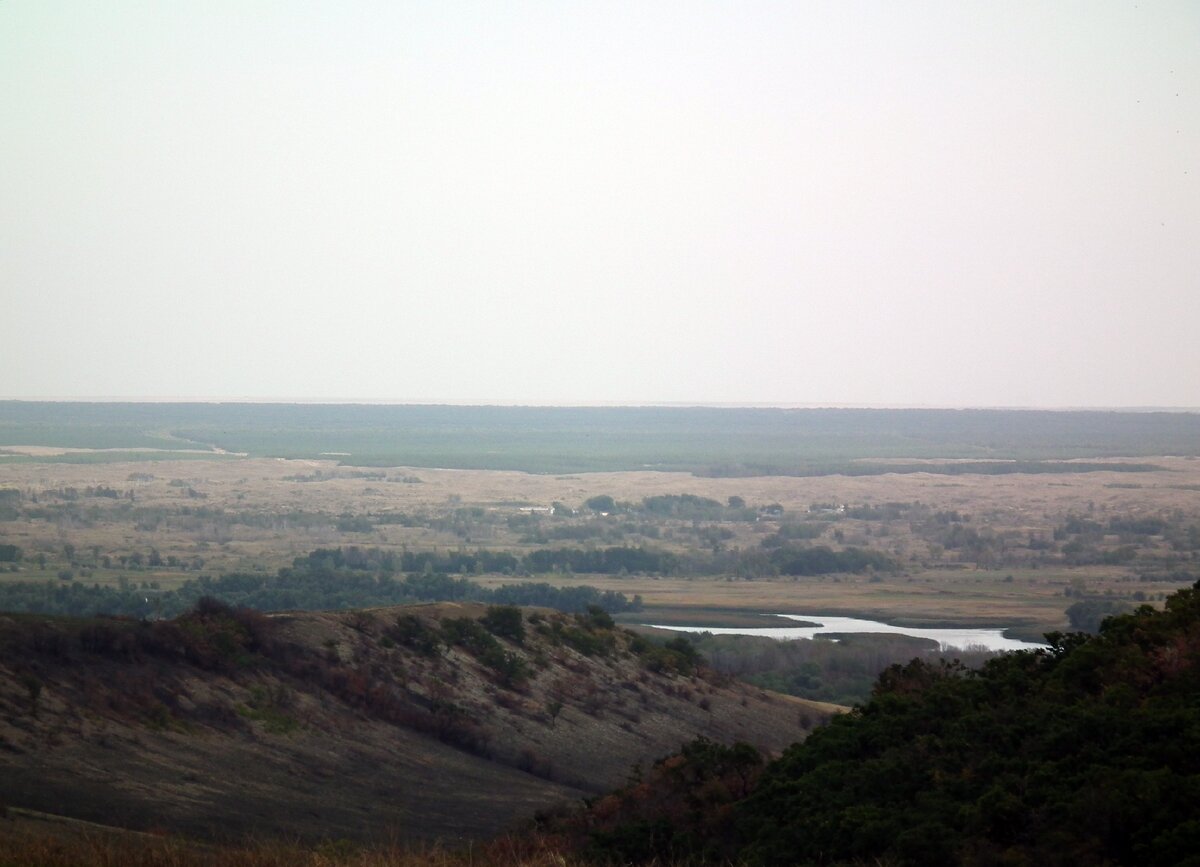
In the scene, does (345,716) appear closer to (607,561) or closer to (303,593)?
(303,593)

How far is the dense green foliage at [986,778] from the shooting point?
1132 centimetres

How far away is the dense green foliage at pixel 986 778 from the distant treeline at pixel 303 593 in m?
43.2

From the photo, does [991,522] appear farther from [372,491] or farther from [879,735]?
[879,735]

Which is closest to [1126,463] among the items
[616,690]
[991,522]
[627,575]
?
[991,522]

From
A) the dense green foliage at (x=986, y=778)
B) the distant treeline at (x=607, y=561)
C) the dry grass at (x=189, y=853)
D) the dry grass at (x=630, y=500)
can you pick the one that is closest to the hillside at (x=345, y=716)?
the dry grass at (x=189, y=853)

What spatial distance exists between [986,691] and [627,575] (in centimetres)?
8493

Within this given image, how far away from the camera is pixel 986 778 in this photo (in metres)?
13.2

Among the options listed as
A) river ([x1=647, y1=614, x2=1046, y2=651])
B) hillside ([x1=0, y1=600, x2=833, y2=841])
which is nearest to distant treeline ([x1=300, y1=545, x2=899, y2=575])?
river ([x1=647, y1=614, x2=1046, y2=651])

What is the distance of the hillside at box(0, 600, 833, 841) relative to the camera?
21234 millimetres

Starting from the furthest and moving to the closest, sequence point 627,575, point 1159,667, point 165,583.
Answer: point 627,575
point 165,583
point 1159,667

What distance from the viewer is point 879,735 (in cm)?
1562

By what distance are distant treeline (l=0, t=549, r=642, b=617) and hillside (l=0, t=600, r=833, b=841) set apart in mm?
25112

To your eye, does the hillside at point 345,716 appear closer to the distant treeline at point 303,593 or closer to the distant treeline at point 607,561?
the distant treeline at point 303,593

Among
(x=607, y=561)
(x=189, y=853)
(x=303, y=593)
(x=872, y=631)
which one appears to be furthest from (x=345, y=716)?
(x=607, y=561)
